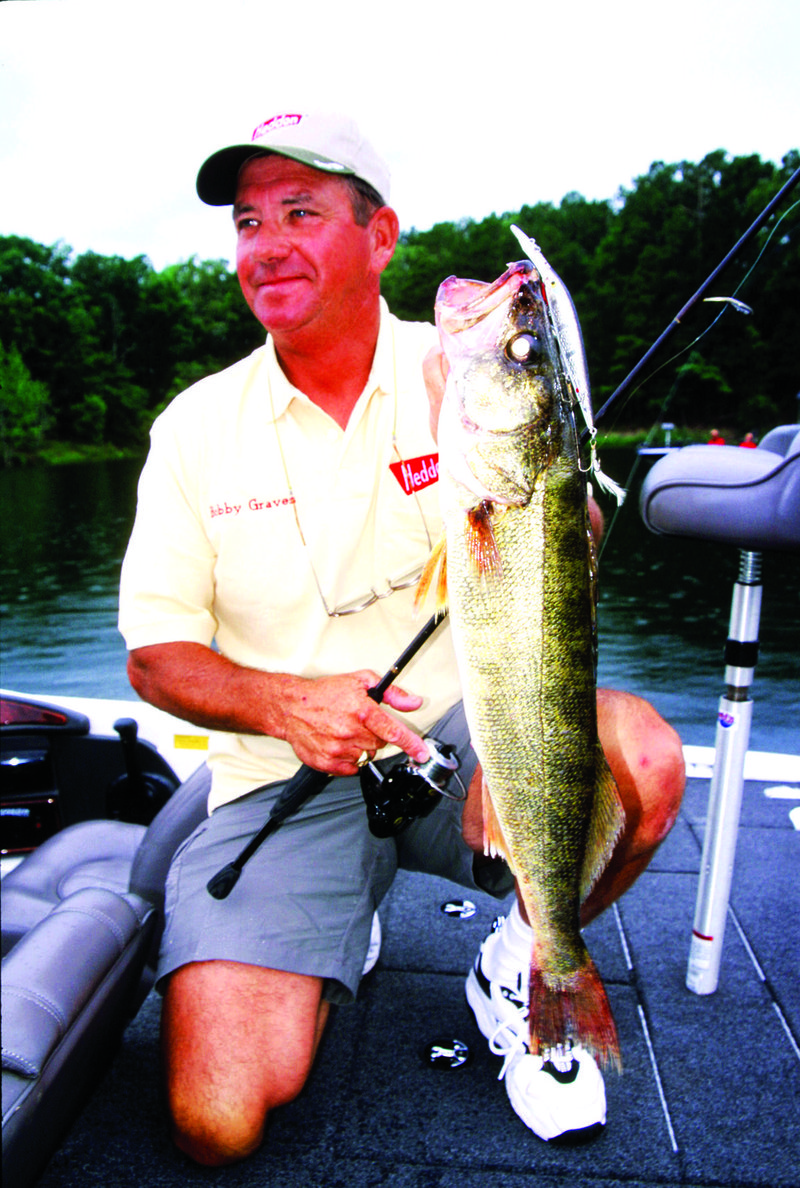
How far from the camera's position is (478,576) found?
1.61 meters

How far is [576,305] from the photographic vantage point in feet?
100

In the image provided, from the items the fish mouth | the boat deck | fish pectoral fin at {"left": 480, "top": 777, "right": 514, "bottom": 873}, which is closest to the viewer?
the fish mouth

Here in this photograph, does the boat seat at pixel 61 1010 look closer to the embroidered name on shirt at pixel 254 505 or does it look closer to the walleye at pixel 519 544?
the walleye at pixel 519 544

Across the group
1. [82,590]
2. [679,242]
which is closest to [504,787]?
[82,590]

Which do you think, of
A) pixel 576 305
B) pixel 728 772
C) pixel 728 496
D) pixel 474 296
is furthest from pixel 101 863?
pixel 576 305

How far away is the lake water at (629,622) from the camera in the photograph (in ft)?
35.9

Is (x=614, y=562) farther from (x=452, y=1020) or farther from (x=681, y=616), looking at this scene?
(x=452, y=1020)

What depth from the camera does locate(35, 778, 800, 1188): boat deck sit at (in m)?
1.92

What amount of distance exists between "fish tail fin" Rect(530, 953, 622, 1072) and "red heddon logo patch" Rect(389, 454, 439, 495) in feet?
4.18

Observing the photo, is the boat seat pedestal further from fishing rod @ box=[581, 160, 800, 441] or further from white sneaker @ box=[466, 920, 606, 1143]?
white sneaker @ box=[466, 920, 606, 1143]

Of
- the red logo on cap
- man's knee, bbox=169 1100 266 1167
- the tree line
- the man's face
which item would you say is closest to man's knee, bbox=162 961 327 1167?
man's knee, bbox=169 1100 266 1167

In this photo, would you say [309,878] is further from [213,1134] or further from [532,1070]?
[532,1070]

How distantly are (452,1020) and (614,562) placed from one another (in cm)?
1861

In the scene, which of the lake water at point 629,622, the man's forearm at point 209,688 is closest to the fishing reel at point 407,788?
the man's forearm at point 209,688
